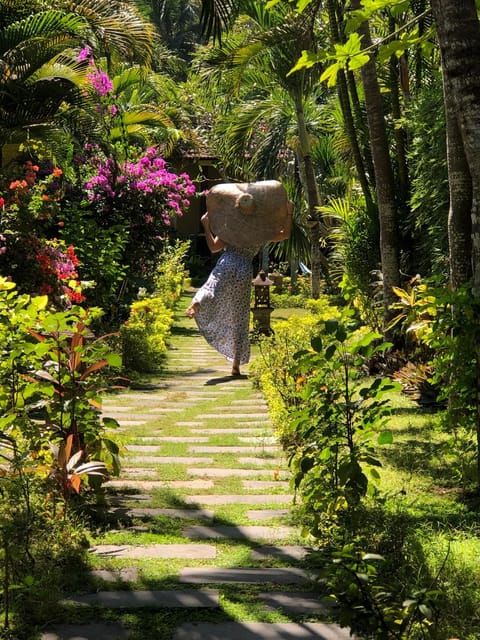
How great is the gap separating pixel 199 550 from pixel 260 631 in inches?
36.0

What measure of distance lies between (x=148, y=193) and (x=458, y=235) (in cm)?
844

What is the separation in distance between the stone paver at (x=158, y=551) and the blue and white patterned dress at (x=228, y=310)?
6.09 m

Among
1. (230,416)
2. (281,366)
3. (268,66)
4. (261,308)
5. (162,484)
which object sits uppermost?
(268,66)

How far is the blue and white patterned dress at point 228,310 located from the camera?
9.89 meters

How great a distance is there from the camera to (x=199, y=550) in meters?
3.78

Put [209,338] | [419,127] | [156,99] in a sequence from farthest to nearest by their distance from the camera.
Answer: [156,99] < [209,338] < [419,127]

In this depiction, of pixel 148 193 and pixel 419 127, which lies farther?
pixel 148 193

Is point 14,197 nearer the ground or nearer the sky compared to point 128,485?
nearer the sky

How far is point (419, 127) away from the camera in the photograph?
8.88 meters

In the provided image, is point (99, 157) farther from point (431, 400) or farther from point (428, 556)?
point (428, 556)

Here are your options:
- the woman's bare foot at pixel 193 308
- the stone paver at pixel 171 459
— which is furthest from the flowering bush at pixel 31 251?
the stone paver at pixel 171 459

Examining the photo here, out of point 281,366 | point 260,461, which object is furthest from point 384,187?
point 260,461

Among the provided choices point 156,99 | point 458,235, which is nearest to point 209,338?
point 458,235

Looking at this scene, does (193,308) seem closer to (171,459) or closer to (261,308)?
(261,308)
